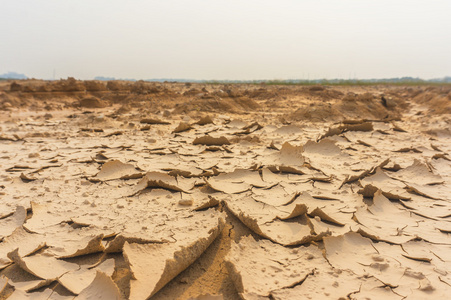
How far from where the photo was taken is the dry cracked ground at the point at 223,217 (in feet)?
3.64

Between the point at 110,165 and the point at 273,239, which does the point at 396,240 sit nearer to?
the point at 273,239

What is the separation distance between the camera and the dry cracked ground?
1.11m

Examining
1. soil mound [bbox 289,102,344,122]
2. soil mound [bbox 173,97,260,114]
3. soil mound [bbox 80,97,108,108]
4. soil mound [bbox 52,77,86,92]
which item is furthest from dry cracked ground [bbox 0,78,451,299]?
soil mound [bbox 52,77,86,92]

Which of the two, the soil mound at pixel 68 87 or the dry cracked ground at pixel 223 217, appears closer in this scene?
the dry cracked ground at pixel 223 217

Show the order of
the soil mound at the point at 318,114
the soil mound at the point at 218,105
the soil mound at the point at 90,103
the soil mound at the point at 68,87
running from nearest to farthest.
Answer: the soil mound at the point at 318,114 < the soil mound at the point at 218,105 < the soil mound at the point at 90,103 < the soil mound at the point at 68,87

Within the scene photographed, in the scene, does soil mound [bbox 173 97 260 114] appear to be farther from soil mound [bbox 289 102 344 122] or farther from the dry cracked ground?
the dry cracked ground

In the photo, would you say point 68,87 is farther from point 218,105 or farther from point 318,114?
point 318,114

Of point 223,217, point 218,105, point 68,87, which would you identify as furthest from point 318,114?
point 68,87

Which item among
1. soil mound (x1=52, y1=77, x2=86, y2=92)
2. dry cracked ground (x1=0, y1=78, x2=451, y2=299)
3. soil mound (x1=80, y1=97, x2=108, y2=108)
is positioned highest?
soil mound (x1=52, y1=77, x2=86, y2=92)

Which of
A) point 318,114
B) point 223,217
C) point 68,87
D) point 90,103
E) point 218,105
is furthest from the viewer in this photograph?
point 68,87

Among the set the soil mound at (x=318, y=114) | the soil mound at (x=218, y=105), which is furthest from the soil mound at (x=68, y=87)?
the soil mound at (x=318, y=114)

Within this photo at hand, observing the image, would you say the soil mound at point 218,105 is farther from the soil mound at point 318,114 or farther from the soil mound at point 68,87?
the soil mound at point 68,87

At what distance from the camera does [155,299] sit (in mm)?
1023

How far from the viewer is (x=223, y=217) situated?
1.58 meters
